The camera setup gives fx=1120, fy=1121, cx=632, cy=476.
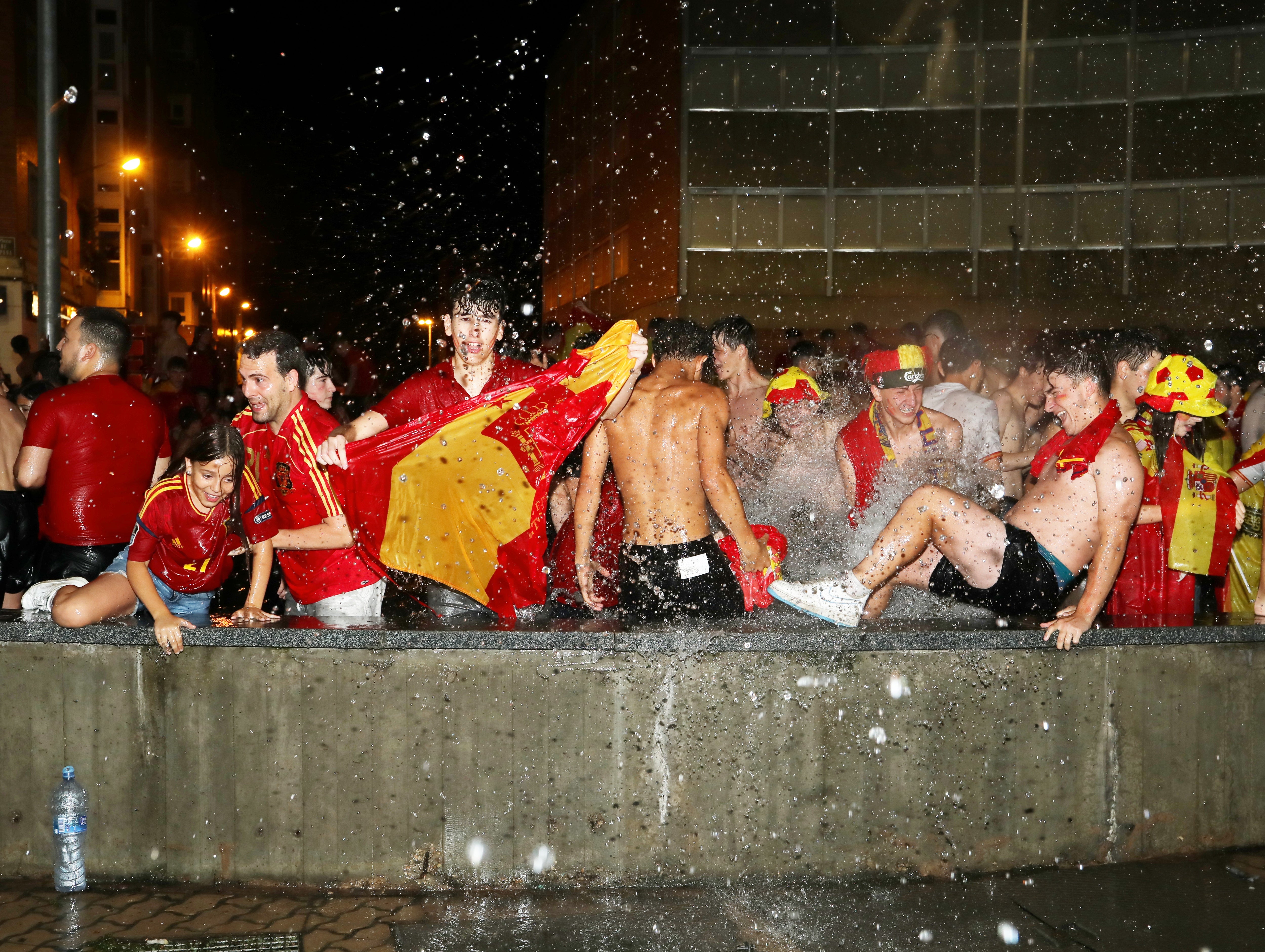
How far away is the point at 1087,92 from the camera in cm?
2578

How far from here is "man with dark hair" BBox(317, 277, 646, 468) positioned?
5.18 meters

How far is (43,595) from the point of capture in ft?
16.6

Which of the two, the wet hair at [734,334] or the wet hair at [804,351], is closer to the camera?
the wet hair at [734,334]

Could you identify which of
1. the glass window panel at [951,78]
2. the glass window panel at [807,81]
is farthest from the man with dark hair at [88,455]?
the glass window panel at [951,78]

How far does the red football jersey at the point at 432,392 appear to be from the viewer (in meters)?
5.38

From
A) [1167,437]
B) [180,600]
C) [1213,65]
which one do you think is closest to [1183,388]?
[1167,437]

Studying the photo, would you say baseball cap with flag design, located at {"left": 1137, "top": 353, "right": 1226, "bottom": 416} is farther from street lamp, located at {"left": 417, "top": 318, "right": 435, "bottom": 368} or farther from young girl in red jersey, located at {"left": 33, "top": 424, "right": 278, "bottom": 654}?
street lamp, located at {"left": 417, "top": 318, "right": 435, "bottom": 368}

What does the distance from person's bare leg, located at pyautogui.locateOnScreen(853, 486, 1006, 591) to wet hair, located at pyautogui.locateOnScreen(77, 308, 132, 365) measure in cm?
404

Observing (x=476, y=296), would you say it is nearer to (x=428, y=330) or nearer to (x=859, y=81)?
(x=859, y=81)

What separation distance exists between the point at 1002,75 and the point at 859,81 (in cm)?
328

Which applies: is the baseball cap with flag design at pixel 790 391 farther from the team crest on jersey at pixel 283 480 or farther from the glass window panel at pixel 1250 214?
the glass window panel at pixel 1250 214

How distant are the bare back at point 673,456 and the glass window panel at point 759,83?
2285 cm

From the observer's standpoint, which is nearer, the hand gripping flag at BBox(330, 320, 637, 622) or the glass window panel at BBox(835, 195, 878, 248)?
the hand gripping flag at BBox(330, 320, 637, 622)

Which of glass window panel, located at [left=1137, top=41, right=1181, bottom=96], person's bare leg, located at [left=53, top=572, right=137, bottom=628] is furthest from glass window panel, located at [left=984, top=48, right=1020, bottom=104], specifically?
person's bare leg, located at [left=53, top=572, right=137, bottom=628]
